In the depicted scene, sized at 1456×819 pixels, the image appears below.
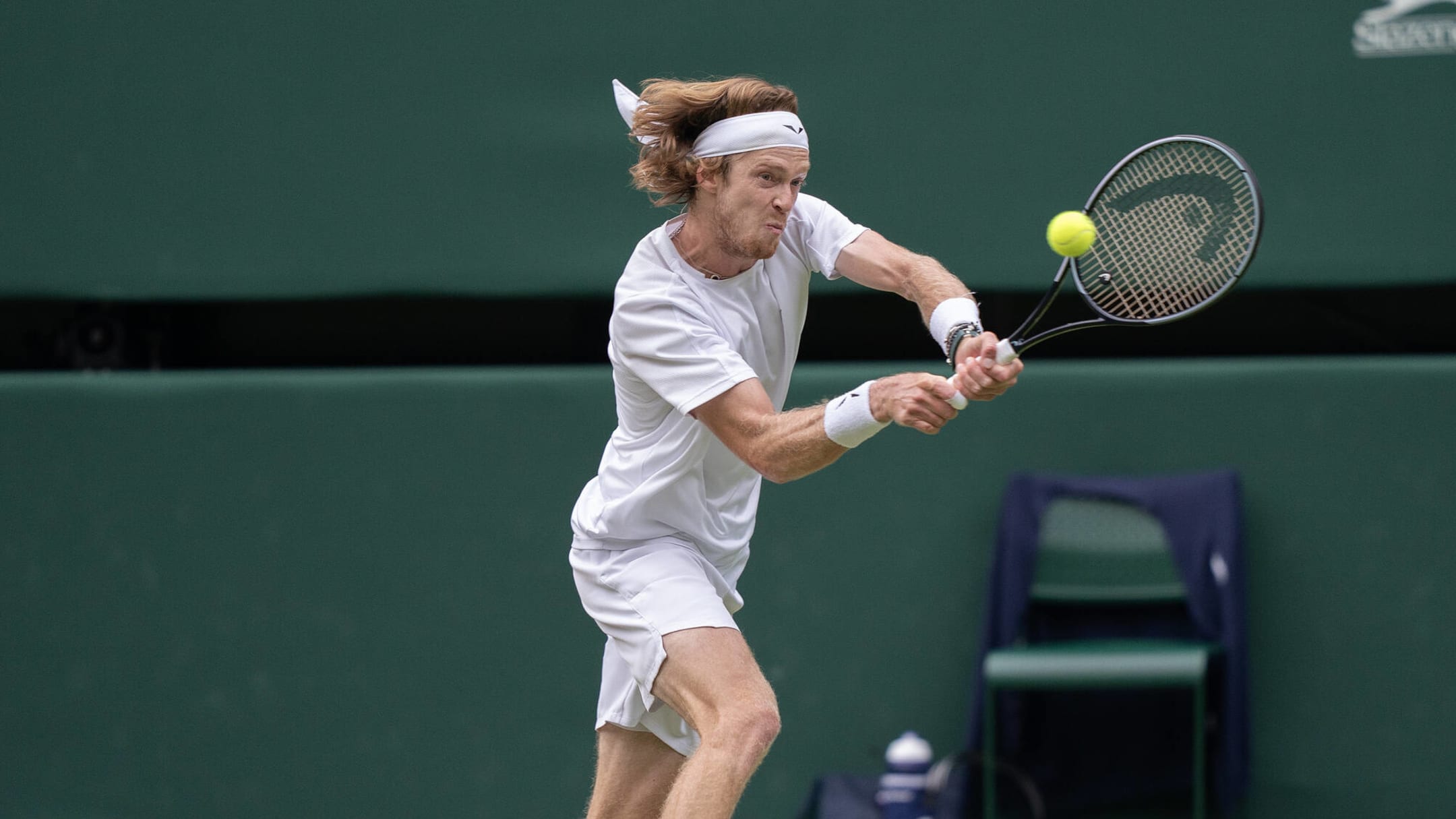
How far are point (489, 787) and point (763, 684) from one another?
1910 mm

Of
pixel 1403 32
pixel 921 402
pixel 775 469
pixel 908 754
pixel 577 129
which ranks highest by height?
pixel 1403 32

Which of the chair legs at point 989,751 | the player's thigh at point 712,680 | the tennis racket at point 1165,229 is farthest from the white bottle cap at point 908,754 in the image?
the tennis racket at point 1165,229

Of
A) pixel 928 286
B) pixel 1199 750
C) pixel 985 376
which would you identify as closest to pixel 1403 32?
pixel 1199 750

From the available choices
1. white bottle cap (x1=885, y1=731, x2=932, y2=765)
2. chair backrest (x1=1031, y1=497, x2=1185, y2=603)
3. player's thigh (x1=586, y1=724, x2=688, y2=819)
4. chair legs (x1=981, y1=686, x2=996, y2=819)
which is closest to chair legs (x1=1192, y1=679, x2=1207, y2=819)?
chair backrest (x1=1031, y1=497, x2=1185, y2=603)

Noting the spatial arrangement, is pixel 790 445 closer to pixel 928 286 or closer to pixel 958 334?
pixel 958 334

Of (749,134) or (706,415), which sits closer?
(706,415)

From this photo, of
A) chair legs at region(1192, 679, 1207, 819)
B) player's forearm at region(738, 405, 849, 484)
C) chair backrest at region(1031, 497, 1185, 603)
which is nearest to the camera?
player's forearm at region(738, 405, 849, 484)

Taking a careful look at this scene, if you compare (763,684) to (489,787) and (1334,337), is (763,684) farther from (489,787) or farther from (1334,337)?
(1334,337)

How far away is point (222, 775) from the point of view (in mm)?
4379

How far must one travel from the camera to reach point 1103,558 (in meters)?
3.98

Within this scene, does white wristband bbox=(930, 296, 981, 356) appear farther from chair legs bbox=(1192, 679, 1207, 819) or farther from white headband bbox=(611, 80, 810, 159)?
chair legs bbox=(1192, 679, 1207, 819)

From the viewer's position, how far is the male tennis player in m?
2.53

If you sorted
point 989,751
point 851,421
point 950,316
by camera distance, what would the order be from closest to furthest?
point 851,421, point 950,316, point 989,751

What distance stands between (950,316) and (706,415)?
419 mm
